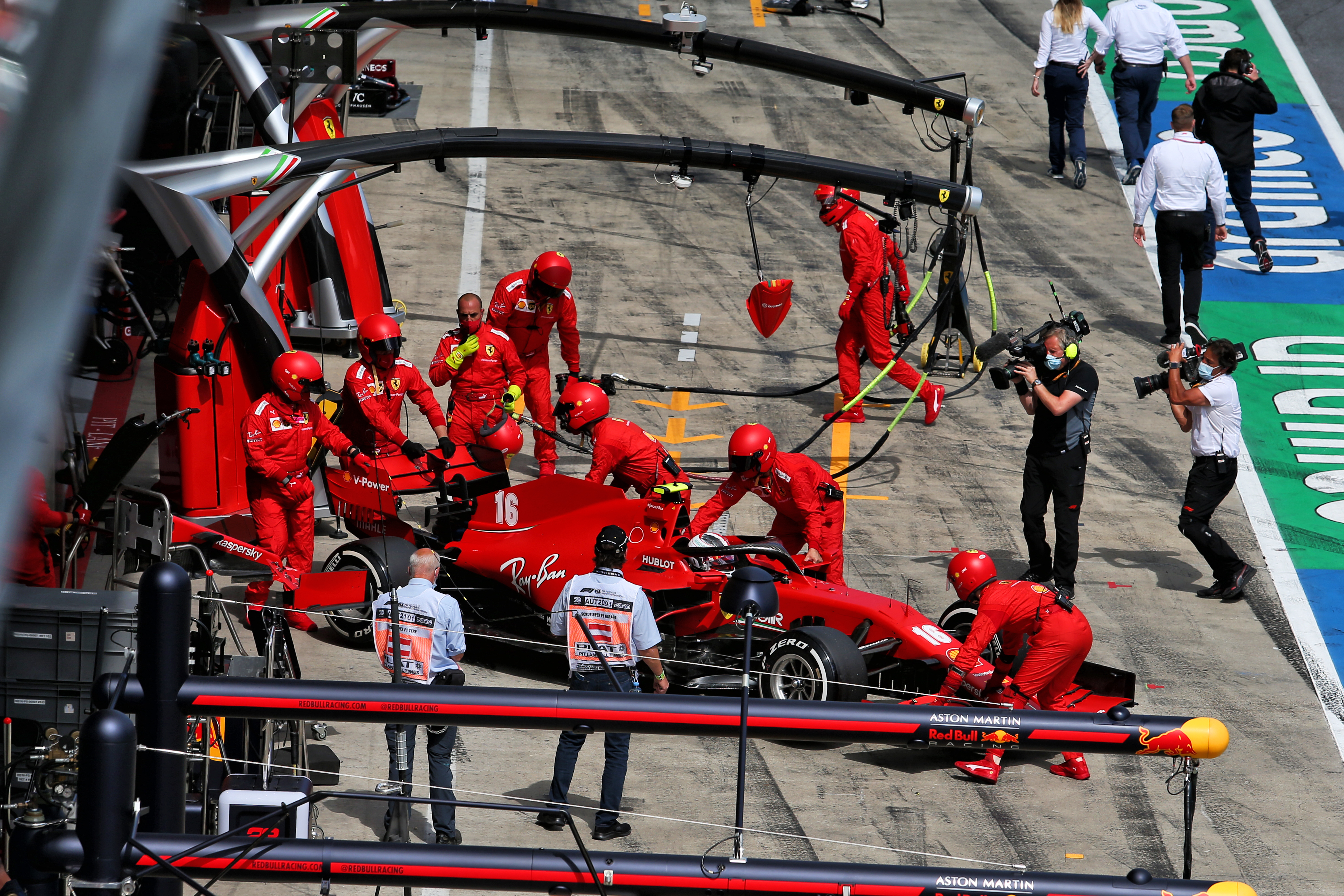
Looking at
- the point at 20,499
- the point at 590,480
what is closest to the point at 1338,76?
the point at 590,480

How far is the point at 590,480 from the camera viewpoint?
405 inches

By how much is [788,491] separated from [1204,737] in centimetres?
642

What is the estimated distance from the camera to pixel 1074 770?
8.57 metres

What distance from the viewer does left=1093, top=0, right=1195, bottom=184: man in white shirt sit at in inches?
706

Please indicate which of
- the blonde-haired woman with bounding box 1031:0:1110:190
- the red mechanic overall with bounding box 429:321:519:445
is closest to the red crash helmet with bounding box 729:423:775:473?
the red mechanic overall with bounding box 429:321:519:445

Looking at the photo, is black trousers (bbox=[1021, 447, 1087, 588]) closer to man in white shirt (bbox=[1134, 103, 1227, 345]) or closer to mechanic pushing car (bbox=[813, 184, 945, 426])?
mechanic pushing car (bbox=[813, 184, 945, 426])

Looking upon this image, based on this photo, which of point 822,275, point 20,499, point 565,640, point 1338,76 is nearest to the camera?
point 20,499

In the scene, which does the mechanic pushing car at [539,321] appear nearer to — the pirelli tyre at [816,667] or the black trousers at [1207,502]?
the pirelli tyre at [816,667]

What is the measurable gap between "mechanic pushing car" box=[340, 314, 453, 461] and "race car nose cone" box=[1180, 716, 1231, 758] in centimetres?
794

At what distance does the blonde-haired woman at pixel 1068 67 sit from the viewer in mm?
17984

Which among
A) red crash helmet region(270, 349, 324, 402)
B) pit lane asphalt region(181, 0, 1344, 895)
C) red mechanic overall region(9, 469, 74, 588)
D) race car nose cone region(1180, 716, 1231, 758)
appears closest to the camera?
race car nose cone region(1180, 716, 1231, 758)

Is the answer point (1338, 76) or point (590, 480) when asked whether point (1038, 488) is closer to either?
point (590, 480)

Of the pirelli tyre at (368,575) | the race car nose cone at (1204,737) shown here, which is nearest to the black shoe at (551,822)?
the pirelli tyre at (368,575)

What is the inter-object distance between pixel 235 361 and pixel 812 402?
618 cm
